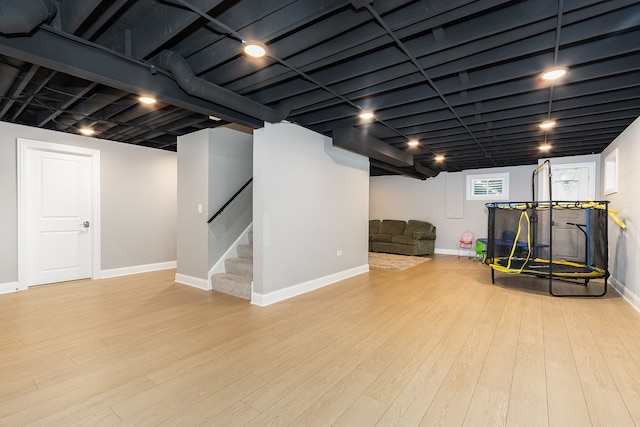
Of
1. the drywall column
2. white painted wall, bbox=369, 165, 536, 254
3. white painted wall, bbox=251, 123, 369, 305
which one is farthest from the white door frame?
white painted wall, bbox=369, 165, 536, 254

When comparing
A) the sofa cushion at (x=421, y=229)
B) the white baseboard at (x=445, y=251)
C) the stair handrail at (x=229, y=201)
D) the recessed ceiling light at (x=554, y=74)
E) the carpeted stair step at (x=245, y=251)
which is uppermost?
the recessed ceiling light at (x=554, y=74)

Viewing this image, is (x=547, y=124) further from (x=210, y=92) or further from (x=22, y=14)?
(x=22, y=14)

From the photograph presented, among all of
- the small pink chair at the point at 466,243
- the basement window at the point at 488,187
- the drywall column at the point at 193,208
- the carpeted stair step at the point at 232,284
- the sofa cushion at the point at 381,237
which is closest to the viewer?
the carpeted stair step at the point at 232,284

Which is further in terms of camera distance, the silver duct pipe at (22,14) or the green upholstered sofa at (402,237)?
the green upholstered sofa at (402,237)

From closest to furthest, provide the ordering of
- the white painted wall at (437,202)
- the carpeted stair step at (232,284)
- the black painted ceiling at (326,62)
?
the black painted ceiling at (326,62), the carpeted stair step at (232,284), the white painted wall at (437,202)

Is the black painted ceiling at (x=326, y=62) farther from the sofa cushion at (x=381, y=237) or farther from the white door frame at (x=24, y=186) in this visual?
the sofa cushion at (x=381, y=237)

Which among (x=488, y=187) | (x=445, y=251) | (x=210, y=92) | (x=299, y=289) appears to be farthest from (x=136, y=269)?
(x=488, y=187)

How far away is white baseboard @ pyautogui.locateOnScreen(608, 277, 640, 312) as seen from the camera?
3704 millimetres

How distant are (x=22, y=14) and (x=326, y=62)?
1.93 meters

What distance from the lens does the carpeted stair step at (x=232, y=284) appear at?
416 cm

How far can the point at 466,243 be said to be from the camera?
827cm

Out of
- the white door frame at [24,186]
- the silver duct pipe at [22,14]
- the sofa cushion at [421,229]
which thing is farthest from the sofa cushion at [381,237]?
the silver duct pipe at [22,14]

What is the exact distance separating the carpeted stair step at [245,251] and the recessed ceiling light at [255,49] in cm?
311

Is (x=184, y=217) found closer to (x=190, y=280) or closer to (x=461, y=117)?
(x=190, y=280)
